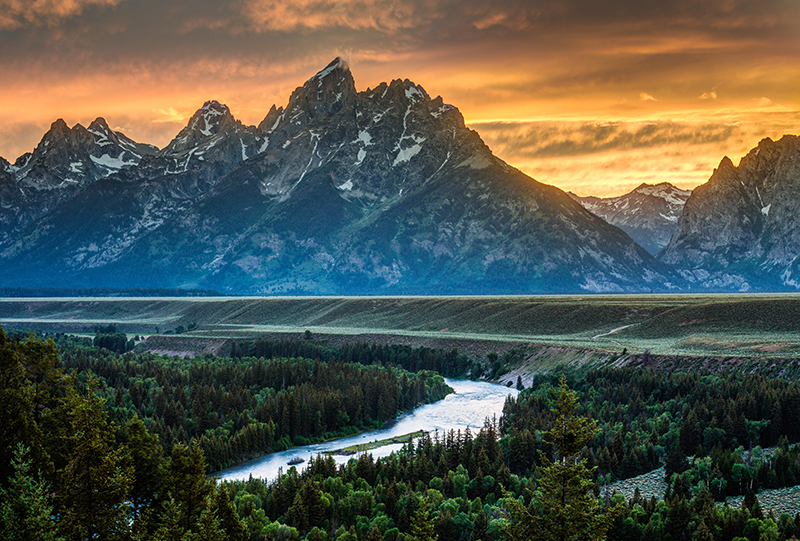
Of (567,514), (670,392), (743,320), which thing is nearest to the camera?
(567,514)

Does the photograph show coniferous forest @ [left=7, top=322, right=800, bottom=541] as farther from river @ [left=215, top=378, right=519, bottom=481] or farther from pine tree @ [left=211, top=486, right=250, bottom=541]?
river @ [left=215, top=378, right=519, bottom=481]

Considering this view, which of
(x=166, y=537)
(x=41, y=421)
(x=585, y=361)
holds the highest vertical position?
(x=41, y=421)

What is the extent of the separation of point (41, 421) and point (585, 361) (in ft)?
329

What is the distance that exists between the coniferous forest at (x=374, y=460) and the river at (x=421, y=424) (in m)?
2.60

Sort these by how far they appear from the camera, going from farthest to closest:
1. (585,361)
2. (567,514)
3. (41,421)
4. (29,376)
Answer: (585,361) → (29,376) → (41,421) → (567,514)

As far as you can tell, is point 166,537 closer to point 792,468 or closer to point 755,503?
point 755,503

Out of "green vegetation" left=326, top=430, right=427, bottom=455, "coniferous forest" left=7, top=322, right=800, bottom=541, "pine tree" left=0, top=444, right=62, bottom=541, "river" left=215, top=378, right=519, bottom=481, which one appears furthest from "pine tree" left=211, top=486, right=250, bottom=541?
"green vegetation" left=326, top=430, right=427, bottom=455

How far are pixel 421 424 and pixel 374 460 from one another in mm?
24444

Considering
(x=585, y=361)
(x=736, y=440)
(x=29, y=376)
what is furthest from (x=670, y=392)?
(x=29, y=376)

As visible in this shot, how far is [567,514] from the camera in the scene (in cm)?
3619

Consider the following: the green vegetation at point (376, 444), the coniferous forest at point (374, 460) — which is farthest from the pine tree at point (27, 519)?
the green vegetation at point (376, 444)

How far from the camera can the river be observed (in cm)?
8604

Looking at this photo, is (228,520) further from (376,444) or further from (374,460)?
(376,444)

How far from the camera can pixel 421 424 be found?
108m
